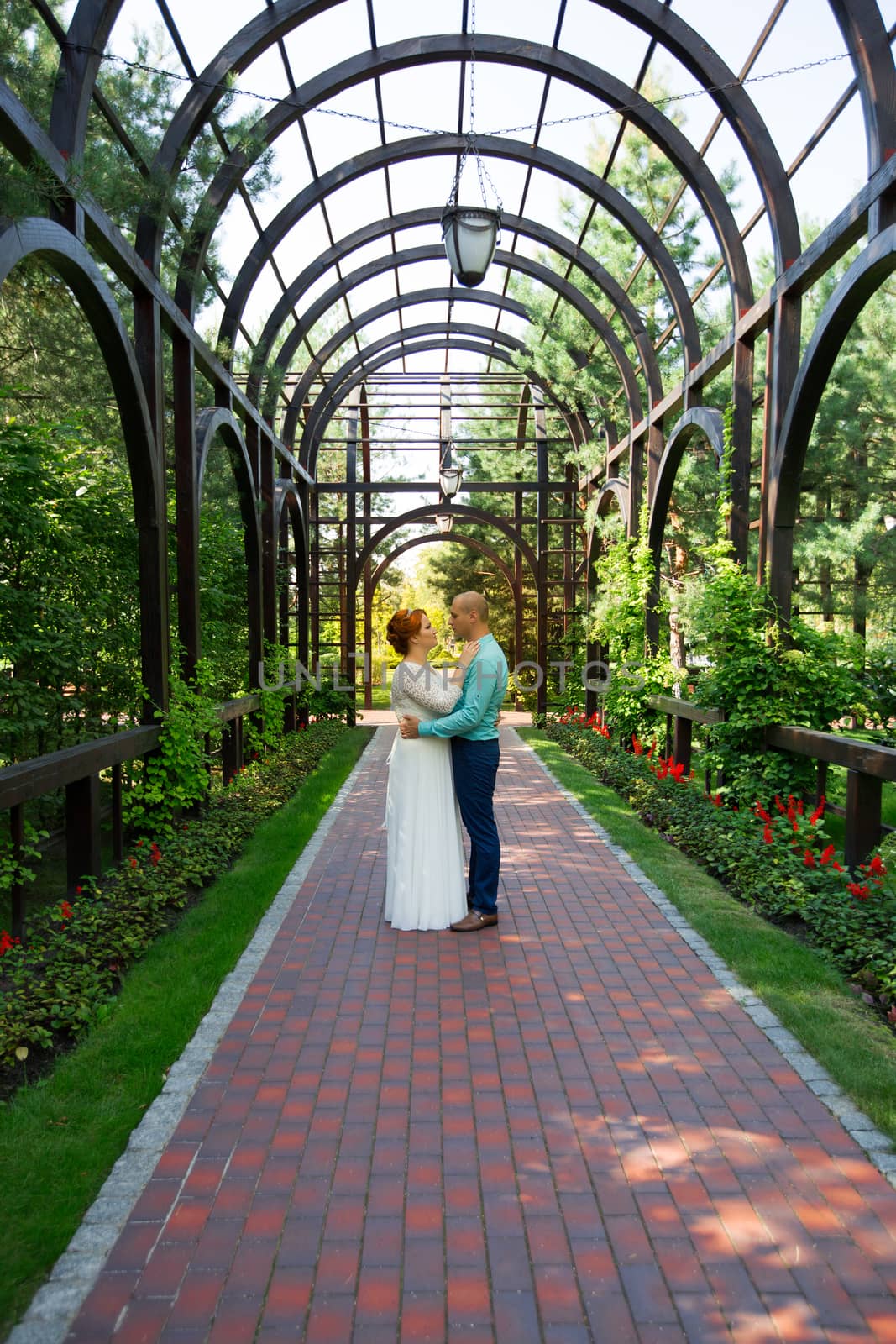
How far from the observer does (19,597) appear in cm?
644

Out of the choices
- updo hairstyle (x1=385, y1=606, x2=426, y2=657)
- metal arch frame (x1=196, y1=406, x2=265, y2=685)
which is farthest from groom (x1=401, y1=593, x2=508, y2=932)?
metal arch frame (x1=196, y1=406, x2=265, y2=685)

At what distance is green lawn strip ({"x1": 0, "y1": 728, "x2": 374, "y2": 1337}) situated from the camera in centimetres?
261

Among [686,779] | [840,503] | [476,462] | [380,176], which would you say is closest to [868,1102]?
[686,779]

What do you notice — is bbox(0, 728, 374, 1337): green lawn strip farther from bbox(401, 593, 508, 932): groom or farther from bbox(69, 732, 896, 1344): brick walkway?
bbox(401, 593, 508, 932): groom

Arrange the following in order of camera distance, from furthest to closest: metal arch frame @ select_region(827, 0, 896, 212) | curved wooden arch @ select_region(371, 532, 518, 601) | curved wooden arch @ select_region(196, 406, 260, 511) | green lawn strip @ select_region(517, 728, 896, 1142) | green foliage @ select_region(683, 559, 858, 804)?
curved wooden arch @ select_region(371, 532, 518, 601), curved wooden arch @ select_region(196, 406, 260, 511), green foliage @ select_region(683, 559, 858, 804), metal arch frame @ select_region(827, 0, 896, 212), green lawn strip @ select_region(517, 728, 896, 1142)

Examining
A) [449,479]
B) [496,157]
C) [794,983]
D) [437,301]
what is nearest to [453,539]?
[449,479]

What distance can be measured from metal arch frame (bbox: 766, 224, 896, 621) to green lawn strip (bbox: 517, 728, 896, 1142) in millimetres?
2280

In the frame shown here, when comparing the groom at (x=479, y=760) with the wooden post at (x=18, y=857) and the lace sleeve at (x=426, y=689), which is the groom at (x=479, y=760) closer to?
the lace sleeve at (x=426, y=689)

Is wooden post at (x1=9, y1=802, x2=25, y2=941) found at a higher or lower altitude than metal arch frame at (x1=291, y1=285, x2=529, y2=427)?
lower

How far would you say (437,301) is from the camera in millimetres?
16469

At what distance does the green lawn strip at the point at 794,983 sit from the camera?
3.50 meters

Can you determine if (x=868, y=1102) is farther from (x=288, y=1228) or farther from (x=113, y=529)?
(x=113, y=529)

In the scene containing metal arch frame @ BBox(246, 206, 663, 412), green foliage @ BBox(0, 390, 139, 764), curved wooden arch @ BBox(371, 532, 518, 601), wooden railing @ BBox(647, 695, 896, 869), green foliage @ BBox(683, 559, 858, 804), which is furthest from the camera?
curved wooden arch @ BBox(371, 532, 518, 601)

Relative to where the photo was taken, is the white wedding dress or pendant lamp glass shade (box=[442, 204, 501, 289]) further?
pendant lamp glass shade (box=[442, 204, 501, 289])
